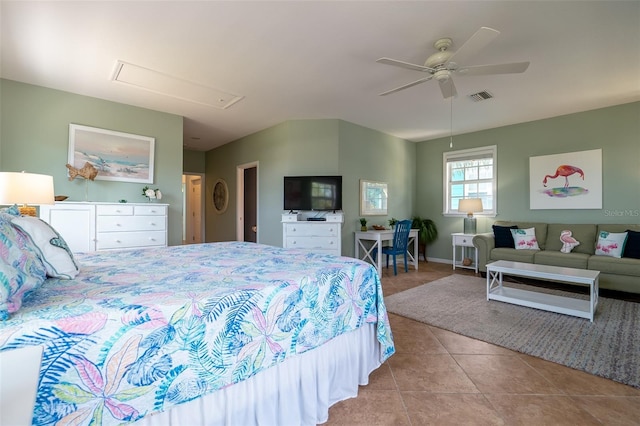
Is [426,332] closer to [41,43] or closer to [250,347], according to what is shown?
[250,347]

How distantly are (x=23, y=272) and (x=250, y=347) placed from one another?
2.74ft

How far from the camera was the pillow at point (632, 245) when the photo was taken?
340cm

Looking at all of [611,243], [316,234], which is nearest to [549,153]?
[611,243]

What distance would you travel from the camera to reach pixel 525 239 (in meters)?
4.30

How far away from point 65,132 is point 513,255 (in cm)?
633

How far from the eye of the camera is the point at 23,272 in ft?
3.10

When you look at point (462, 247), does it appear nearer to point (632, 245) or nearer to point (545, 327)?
point (632, 245)

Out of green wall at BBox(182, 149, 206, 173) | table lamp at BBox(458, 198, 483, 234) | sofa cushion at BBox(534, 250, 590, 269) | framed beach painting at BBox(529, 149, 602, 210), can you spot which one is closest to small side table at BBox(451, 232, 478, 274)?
table lamp at BBox(458, 198, 483, 234)

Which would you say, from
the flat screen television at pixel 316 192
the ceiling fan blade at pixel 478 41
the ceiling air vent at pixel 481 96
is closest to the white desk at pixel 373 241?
the flat screen television at pixel 316 192

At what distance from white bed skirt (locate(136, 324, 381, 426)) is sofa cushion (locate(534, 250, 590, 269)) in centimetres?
339

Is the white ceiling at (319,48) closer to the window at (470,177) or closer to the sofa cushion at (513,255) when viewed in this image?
the window at (470,177)

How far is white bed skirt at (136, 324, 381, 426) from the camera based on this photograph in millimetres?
1062

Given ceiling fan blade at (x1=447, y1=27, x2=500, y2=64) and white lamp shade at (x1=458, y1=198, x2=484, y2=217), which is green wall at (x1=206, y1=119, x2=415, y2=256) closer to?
white lamp shade at (x1=458, y1=198, x2=484, y2=217)

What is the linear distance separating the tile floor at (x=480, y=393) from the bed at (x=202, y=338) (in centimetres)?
18
